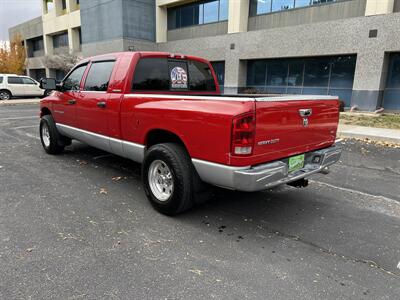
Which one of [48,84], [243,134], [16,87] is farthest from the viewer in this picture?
[16,87]

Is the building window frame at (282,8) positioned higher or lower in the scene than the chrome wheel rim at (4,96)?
higher

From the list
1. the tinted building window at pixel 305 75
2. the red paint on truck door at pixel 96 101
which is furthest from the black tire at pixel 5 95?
the red paint on truck door at pixel 96 101

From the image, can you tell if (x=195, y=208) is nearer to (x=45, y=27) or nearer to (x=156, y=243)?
(x=156, y=243)

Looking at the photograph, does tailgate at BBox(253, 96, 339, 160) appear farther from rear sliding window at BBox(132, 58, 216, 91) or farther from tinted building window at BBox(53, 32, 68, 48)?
tinted building window at BBox(53, 32, 68, 48)

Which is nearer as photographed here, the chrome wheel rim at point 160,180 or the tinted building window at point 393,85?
the chrome wheel rim at point 160,180

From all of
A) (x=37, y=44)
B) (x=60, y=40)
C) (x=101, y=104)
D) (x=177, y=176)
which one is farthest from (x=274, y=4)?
(x=37, y=44)

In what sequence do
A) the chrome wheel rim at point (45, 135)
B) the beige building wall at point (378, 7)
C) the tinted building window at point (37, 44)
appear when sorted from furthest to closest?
the tinted building window at point (37, 44), the beige building wall at point (378, 7), the chrome wheel rim at point (45, 135)

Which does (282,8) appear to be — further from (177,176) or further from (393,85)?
(177,176)

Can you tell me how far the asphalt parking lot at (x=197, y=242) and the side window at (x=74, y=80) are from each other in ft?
5.18

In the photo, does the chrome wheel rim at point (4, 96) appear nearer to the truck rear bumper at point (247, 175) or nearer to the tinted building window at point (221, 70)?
the tinted building window at point (221, 70)

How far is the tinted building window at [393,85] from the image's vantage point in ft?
50.6

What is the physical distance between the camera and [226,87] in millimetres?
22094

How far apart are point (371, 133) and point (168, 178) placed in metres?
8.06

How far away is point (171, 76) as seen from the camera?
16.6ft
